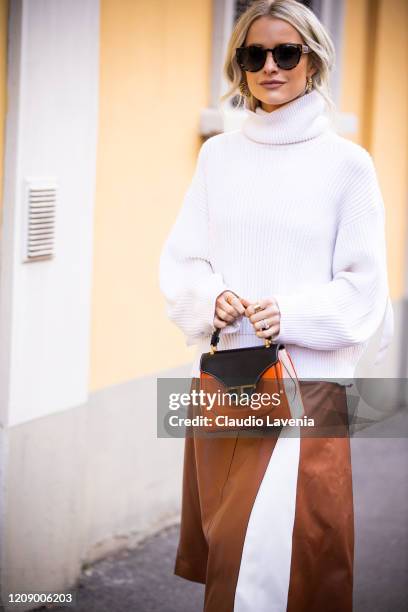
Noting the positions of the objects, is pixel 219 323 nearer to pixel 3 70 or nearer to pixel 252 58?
pixel 252 58

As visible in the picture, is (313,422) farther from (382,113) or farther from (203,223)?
(382,113)

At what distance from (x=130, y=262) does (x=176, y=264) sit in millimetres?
1622

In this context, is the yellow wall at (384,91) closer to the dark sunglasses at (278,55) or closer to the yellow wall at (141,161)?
the yellow wall at (141,161)

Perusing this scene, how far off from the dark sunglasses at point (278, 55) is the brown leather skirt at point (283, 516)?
96 centimetres

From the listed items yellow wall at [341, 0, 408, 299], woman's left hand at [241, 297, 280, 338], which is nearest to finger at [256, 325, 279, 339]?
woman's left hand at [241, 297, 280, 338]

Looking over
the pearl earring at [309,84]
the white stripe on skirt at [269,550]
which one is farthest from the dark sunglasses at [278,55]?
the white stripe on skirt at [269,550]

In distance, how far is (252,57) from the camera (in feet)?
10.4

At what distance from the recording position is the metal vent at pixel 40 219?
13.2 ft

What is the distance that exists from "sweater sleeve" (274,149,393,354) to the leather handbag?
0.10 metres

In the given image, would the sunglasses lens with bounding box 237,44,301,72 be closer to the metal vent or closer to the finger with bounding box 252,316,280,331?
the finger with bounding box 252,316,280,331

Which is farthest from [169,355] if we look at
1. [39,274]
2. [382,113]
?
[382,113]

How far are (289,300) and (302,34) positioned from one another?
2.62 feet

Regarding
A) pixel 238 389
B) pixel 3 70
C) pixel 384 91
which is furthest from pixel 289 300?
pixel 384 91

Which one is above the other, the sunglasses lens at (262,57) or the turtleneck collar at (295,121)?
the sunglasses lens at (262,57)
